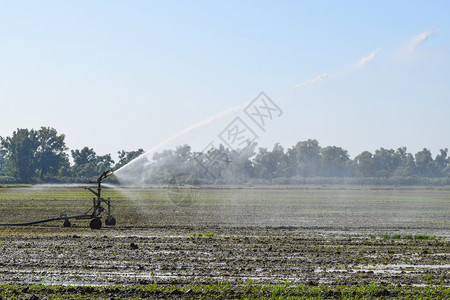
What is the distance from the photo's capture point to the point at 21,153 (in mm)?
149500

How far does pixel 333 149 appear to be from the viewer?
6939 inches

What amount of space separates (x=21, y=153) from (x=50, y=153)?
7280 mm

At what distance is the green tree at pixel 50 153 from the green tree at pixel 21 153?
133cm

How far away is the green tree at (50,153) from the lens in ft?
476

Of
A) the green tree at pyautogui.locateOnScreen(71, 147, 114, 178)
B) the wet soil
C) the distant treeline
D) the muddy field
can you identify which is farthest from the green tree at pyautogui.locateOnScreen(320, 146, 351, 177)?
the wet soil

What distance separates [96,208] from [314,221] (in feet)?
43.3

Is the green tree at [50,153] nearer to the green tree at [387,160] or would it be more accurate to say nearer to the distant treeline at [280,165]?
the distant treeline at [280,165]

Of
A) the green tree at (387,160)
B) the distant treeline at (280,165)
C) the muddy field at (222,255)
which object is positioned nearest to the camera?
the muddy field at (222,255)

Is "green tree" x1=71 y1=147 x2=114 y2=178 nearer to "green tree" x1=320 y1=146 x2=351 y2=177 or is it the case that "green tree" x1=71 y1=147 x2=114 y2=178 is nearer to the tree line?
the tree line

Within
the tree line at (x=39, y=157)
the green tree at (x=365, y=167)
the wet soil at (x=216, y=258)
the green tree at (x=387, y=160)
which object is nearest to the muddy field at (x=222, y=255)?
the wet soil at (x=216, y=258)

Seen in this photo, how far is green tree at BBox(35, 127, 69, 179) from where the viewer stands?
14500cm

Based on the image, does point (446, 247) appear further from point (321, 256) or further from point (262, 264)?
point (262, 264)

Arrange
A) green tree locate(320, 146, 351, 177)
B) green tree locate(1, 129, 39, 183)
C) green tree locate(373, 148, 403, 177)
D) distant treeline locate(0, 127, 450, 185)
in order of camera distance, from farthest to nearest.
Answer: green tree locate(373, 148, 403, 177) < green tree locate(320, 146, 351, 177) < green tree locate(1, 129, 39, 183) < distant treeline locate(0, 127, 450, 185)

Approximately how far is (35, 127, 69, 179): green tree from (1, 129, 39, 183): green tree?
52.2 inches
